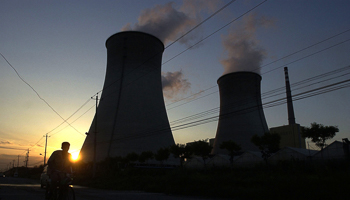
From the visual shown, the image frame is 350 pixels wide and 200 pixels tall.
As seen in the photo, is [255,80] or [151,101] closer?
[151,101]

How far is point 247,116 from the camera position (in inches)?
1101

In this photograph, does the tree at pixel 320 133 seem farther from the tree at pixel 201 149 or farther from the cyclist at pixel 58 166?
the cyclist at pixel 58 166

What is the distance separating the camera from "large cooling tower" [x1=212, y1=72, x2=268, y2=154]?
27406mm

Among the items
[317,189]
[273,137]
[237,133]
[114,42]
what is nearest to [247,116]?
[237,133]

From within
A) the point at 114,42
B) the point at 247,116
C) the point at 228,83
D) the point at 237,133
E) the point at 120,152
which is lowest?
the point at 120,152

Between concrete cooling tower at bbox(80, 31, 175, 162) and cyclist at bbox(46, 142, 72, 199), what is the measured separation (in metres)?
18.4

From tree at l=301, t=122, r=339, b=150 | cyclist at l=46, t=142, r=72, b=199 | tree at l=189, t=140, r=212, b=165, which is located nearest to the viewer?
cyclist at l=46, t=142, r=72, b=199

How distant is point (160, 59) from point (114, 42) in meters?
4.16

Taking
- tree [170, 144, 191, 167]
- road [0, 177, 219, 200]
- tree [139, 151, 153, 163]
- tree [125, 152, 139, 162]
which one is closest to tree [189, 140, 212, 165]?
tree [170, 144, 191, 167]

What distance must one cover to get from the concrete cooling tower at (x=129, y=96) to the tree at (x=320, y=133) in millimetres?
11244

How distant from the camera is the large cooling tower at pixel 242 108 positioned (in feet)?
89.9

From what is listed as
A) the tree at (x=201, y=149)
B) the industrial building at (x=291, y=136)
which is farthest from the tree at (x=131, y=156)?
the industrial building at (x=291, y=136)

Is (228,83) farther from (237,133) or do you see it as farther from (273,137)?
(273,137)

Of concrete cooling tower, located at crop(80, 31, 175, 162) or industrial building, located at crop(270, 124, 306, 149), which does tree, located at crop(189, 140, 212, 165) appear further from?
industrial building, located at crop(270, 124, 306, 149)
